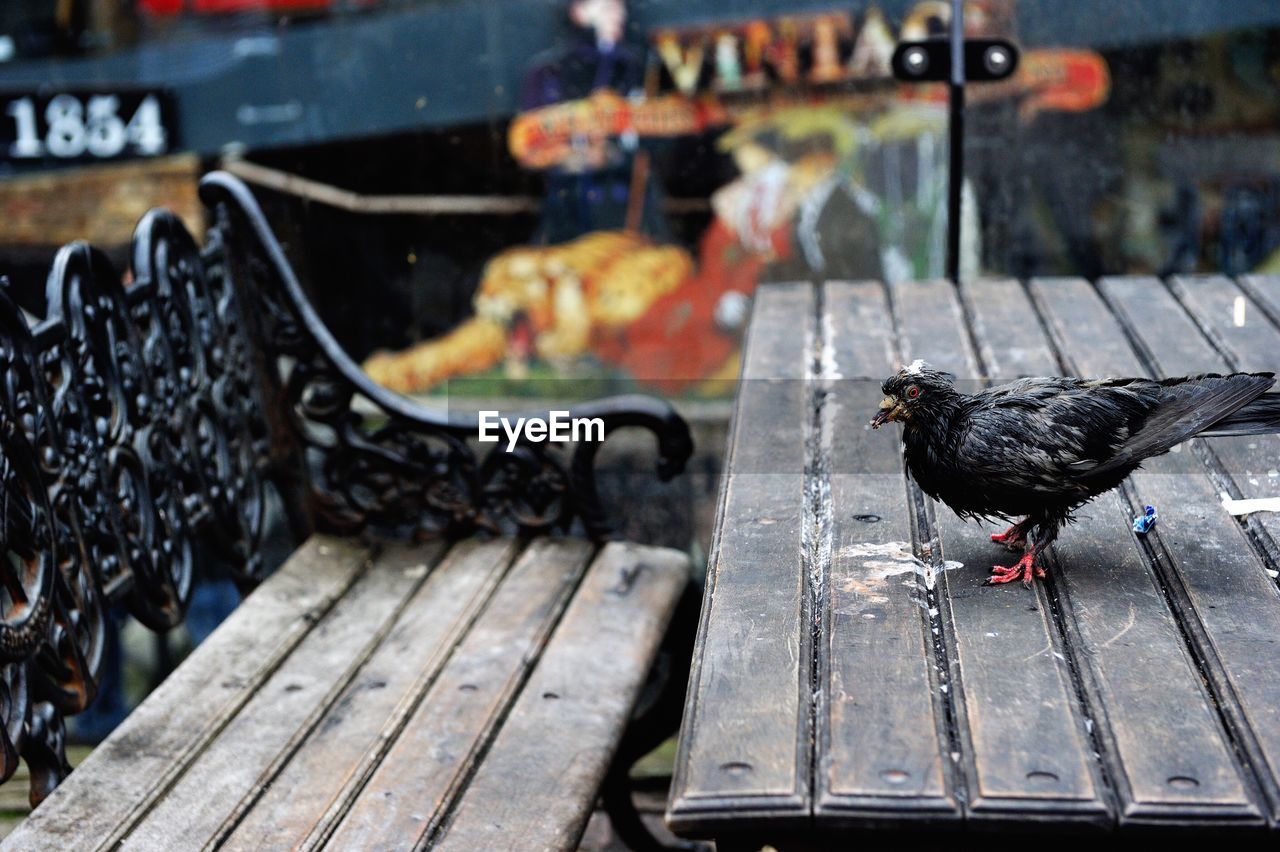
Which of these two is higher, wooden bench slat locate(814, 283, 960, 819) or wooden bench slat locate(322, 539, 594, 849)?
wooden bench slat locate(814, 283, 960, 819)

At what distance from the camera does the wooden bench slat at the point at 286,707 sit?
2379 millimetres

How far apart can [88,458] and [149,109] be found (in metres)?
2.45

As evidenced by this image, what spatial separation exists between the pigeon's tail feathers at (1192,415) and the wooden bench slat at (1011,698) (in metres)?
0.24

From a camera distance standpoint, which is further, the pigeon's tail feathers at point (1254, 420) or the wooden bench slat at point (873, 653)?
the pigeon's tail feathers at point (1254, 420)

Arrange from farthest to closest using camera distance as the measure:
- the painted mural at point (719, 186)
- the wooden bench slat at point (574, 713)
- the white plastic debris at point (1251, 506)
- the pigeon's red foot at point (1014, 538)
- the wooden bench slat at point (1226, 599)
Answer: the painted mural at point (719, 186), the wooden bench slat at point (574, 713), the white plastic debris at point (1251, 506), the pigeon's red foot at point (1014, 538), the wooden bench slat at point (1226, 599)

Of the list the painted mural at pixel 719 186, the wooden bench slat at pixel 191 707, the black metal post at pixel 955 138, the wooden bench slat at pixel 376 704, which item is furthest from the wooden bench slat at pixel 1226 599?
the painted mural at pixel 719 186

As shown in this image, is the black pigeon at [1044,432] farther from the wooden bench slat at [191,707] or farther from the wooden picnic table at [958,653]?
the wooden bench slat at [191,707]

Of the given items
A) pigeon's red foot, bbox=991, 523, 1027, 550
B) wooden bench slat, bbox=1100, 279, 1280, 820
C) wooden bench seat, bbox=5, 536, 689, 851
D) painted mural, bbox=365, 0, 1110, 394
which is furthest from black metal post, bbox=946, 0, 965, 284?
pigeon's red foot, bbox=991, 523, 1027, 550

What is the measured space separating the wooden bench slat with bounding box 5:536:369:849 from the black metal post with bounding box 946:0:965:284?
1937 mm

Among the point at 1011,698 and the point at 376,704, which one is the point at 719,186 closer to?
the point at 376,704

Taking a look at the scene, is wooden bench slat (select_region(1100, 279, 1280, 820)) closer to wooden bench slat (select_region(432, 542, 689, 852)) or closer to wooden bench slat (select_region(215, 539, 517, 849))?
wooden bench slat (select_region(432, 542, 689, 852))

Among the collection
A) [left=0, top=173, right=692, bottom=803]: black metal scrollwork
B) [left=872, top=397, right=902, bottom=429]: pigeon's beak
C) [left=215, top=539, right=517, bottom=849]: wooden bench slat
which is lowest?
[left=215, top=539, right=517, bottom=849]: wooden bench slat

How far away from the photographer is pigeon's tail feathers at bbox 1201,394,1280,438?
79.4 inches

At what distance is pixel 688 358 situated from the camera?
15.3ft
